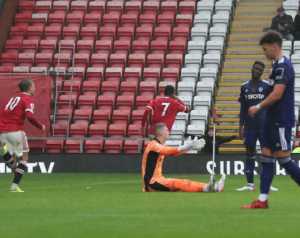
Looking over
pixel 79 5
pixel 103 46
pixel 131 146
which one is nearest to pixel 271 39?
pixel 131 146

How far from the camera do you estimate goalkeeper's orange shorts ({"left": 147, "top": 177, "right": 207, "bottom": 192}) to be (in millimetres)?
17016

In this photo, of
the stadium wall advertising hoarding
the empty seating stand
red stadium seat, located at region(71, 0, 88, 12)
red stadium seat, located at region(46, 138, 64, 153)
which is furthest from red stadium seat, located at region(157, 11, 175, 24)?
the stadium wall advertising hoarding

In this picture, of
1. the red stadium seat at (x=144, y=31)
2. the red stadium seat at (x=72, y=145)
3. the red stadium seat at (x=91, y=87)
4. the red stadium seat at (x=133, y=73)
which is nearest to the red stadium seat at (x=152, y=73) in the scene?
the red stadium seat at (x=133, y=73)

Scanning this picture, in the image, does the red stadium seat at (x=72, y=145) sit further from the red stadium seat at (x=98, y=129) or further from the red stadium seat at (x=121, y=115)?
the red stadium seat at (x=121, y=115)

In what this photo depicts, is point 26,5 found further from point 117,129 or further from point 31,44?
point 117,129

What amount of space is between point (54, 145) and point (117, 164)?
85.8 inches

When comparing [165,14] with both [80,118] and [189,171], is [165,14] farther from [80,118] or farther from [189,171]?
[189,171]

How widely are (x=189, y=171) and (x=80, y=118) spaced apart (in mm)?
4015

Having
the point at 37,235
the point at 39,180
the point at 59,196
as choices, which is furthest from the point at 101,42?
the point at 37,235

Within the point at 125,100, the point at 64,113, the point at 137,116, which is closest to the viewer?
the point at 137,116

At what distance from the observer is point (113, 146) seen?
92.8 feet

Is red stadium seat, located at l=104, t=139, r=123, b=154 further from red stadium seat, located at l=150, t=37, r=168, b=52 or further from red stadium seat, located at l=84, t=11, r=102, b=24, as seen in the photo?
red stadium seat, located at l=84, t=11, r=102, b=24

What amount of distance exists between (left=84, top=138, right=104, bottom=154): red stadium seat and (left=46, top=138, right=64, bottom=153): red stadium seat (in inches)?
25.6

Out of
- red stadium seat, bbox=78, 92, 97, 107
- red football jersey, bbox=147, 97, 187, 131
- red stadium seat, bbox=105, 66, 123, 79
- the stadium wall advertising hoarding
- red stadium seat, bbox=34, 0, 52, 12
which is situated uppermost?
red stadium seat, bbox=34, 0, 52, 12
